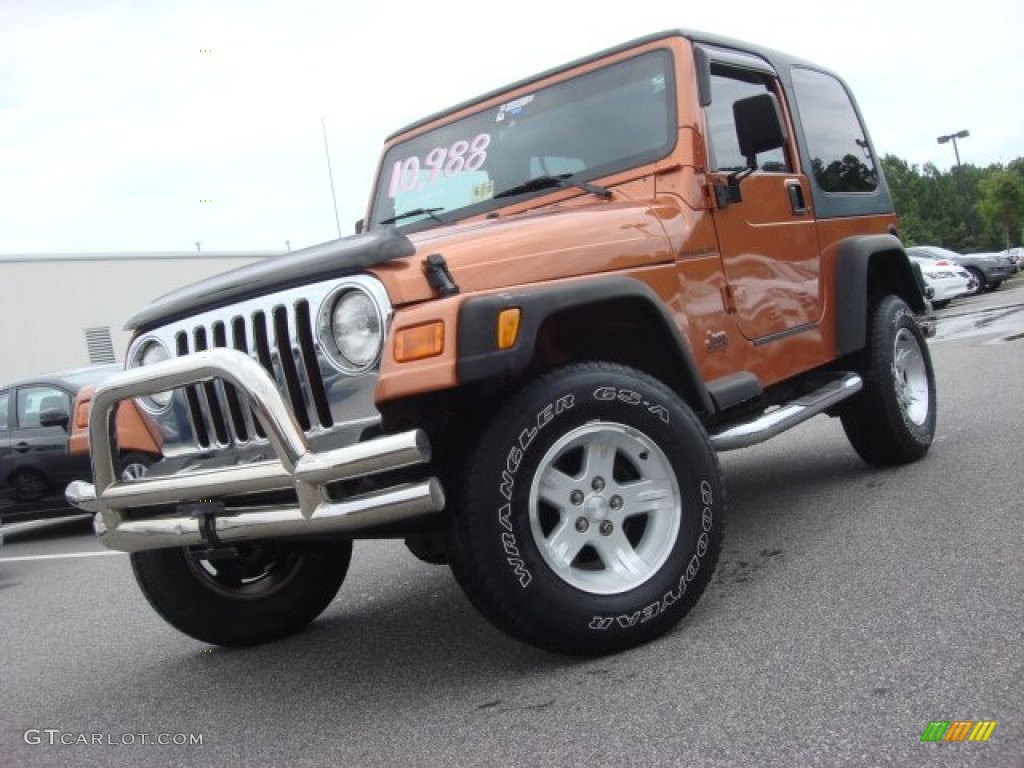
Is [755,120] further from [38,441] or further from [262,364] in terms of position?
[38,441]

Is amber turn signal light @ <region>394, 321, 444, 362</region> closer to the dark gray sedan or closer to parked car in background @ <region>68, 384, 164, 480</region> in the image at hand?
parked car in background @ <region>68, 384, 164, 480</region>

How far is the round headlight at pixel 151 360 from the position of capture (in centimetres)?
364

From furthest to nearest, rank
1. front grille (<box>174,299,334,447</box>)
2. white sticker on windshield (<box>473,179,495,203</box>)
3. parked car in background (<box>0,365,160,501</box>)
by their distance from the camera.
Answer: parked car in background (<box>0,365,160,501</box>) < white sticker on windshield (<box>473,179,495,203</box>) < front grille (<box>174,299,334,447</box>)

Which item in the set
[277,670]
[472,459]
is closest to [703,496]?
[472,459]

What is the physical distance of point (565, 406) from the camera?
10.3ft

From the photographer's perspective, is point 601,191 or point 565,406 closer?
point 565,406

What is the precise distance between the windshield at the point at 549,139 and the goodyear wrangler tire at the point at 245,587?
159 centimetres

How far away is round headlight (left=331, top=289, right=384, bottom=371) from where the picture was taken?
3.11m

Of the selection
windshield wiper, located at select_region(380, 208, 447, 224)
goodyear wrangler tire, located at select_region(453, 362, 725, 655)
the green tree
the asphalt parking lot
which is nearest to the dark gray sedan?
the asphalt parking lot

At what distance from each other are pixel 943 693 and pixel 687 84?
2655 millimetres

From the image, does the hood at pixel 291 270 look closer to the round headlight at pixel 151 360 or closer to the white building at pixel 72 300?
the round headlight at pixel 151 360

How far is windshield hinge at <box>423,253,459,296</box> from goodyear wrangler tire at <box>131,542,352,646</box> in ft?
4.17

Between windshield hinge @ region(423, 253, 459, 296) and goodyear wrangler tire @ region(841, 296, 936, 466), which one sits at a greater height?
windshield hinge @ region(423, 253, 459, 296)

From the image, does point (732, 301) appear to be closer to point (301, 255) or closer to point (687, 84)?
point (687, 84)
